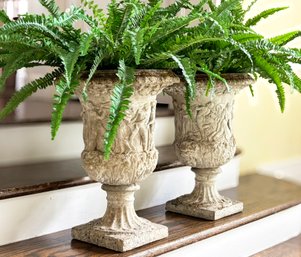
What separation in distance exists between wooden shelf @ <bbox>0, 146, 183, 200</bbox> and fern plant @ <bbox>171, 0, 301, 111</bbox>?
Answer: 0.49 m

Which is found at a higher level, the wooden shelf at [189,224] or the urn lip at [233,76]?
the urn lip at [233,76]

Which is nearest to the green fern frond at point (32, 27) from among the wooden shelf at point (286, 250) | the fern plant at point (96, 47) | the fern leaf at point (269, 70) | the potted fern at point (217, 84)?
the fern plant at point (96, 47)

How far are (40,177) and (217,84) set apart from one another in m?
0.60

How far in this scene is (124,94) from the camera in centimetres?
138

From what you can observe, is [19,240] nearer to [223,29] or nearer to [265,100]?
[223,29]

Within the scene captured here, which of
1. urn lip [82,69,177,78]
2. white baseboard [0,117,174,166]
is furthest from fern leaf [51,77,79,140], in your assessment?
white baseboard [0,117,174,166]

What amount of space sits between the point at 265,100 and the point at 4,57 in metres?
1.67

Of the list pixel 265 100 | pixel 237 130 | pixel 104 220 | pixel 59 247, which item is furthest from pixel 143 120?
pixel 265 100

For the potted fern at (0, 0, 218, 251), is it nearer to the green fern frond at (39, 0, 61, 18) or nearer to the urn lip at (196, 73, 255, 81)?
the green fern frond at (39, 0, 61, 18)

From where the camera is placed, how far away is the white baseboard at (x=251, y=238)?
1.84 metres

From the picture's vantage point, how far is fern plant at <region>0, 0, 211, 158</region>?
4.50 ft

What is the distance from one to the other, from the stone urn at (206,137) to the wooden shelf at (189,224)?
0.06 m

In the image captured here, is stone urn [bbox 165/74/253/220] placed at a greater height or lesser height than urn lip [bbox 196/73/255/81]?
lesser

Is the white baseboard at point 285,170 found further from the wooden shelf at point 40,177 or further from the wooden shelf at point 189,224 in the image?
the wooden shelf at point 40,177
